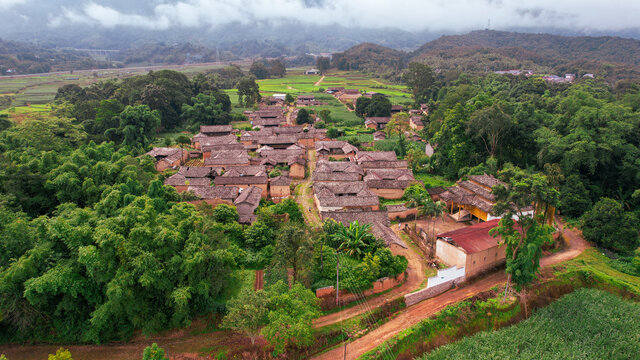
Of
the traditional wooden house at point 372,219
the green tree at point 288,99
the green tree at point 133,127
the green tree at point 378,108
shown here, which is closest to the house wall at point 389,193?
the traditional wooden house at point 372,219

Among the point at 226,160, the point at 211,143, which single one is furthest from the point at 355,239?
the point at 211,143

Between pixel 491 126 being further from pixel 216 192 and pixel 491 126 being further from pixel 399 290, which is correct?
pixel 216 192

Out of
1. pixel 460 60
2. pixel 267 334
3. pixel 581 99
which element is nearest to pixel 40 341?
pixel 267 334

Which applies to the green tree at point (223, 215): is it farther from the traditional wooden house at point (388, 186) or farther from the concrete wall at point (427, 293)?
the traditional wooden house at point (388, 186)

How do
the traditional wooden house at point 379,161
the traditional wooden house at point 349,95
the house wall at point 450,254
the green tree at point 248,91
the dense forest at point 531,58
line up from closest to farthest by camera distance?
the house wall at point 450,254, the traditional wooden house at point 379,161, the green tree at point 248,91, the traditional wooden house at point 349,95, the dense forest at point 531,58

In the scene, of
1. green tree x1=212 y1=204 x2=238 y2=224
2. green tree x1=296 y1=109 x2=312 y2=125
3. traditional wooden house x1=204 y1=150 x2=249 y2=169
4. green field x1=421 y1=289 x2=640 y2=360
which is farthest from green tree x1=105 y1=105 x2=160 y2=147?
green field x1=421 y1=289 x2=640 y2=360

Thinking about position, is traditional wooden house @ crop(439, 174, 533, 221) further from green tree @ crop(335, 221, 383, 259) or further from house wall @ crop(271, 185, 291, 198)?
house wall @ crop(271, 185, 291, 198)

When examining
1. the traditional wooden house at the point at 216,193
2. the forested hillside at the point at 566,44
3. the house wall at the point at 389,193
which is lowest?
the house wall at the point at 389,193
